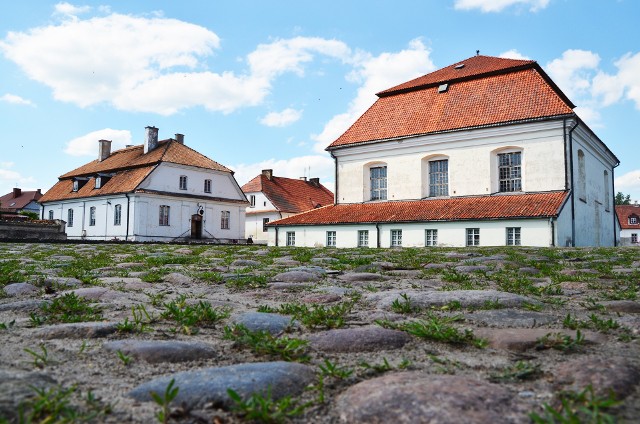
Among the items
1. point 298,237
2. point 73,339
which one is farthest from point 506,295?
point 298,237

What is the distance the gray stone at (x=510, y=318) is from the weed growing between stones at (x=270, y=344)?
1161mm

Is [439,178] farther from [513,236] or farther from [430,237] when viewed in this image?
[513,236]

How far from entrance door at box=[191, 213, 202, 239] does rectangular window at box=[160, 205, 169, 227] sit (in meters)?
2.28

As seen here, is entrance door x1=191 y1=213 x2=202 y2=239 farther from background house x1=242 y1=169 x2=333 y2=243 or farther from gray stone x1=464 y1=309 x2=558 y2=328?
gray stone x1=464 y1=309 x2=558 y2=328

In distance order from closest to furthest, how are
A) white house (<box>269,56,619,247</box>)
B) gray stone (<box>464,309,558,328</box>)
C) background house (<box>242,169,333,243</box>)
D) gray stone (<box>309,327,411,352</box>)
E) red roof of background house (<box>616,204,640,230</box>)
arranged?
gray stone (<box>309,327,411,352</box>), gray stone (<box>464,309,558,328</box>), white house (<box>269,56,619,247</box>), background house (<box>242,169,333,243</box>), red roof of background house (<box>616,204,640,230</box>)

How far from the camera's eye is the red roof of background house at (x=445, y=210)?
2047 centimetres

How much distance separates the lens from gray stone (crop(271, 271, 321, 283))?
534cm

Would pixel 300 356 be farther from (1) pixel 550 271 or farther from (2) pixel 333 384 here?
(1) pixel 550 271

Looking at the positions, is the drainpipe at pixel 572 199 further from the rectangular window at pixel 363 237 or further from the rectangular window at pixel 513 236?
the rectangular window at pixel 363 237

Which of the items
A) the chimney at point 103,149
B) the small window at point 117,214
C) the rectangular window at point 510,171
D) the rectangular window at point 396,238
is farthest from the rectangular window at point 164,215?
the rectangular window at point 510,171

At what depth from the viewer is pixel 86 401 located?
1.69m

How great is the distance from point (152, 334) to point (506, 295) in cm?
255

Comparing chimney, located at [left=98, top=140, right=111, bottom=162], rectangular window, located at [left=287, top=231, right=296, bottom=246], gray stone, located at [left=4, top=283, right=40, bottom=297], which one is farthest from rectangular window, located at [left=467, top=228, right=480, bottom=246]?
chimney, located at [left=98, top=140, right=111, bottom=162]

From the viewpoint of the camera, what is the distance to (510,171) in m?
23.5
